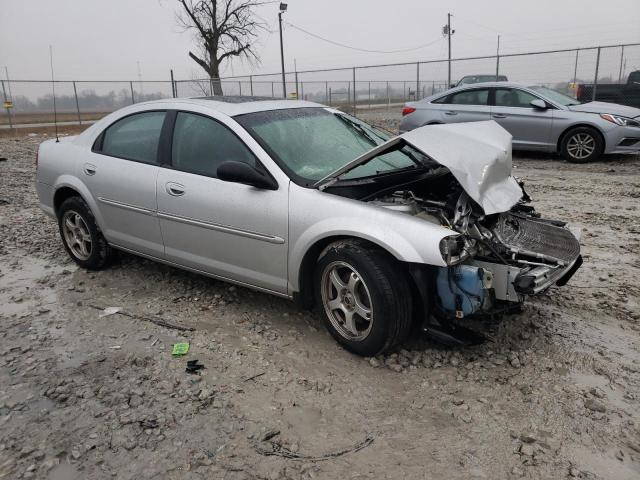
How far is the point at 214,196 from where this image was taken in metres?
3.75

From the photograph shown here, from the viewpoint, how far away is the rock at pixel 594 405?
9.00 feet

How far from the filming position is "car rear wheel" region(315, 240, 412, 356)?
120 inches

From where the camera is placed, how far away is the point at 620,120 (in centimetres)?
950

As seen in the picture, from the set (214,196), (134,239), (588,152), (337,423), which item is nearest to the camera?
(337,423)

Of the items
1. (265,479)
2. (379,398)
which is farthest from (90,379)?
(379,398)

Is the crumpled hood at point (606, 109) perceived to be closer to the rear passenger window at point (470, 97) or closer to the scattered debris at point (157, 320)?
the rear passenger window at point (470, 97)

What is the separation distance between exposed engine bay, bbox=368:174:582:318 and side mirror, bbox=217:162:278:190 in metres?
0.71

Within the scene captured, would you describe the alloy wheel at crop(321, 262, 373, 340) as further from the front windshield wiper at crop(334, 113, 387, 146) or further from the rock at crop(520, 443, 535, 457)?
the front windshield wiper at crop(334, 113, 387, 146)

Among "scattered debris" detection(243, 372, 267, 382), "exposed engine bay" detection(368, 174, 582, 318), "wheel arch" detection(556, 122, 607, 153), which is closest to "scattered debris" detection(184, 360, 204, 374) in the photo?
"scattered debris" detection(243, 372, 267, 382)

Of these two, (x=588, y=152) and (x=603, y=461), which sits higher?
(x=588, y=152)

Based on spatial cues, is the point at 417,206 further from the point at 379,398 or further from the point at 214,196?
the point at 214,196

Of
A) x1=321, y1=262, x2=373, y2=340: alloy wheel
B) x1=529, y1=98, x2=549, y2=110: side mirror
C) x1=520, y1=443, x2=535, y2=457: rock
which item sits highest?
x1=529, y1=98, x2=549, y2=110: side mirror

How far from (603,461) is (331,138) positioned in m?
2.78

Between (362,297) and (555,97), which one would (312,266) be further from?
(555,97)
